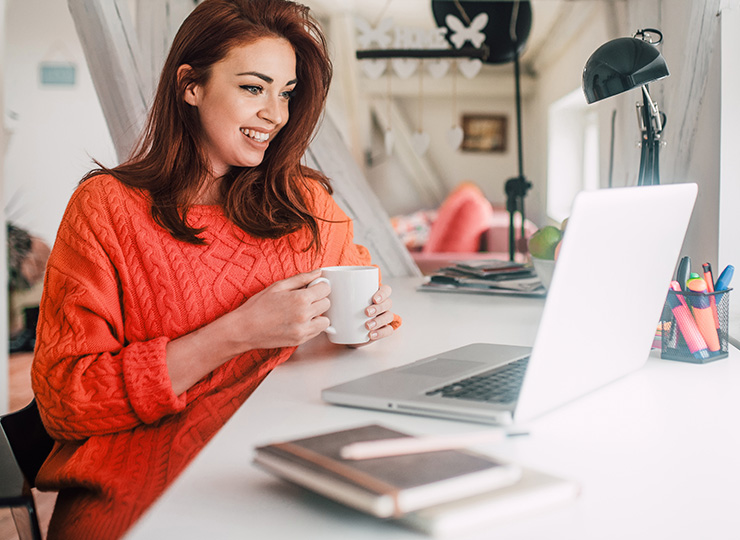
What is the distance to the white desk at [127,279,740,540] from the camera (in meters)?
0.48

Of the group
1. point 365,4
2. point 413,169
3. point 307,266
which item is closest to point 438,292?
point 307,266

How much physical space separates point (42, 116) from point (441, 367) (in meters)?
4.03

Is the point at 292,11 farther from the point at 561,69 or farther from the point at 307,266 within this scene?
the point at 561,69

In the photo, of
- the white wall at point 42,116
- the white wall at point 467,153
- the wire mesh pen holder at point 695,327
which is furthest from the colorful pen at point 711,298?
the white wall at point 467,153

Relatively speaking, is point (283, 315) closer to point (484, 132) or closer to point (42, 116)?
point (42, 116)

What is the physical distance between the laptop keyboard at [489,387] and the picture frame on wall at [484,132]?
7.02m

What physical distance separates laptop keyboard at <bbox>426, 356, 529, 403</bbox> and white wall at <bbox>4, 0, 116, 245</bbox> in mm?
3826

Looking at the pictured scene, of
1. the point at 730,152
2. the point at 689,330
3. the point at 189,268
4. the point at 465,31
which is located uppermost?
the point at 465,31

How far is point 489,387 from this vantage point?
0.76m

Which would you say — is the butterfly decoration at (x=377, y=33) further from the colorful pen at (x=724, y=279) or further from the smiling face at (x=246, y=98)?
the colorful pen at (x=724, y=279)

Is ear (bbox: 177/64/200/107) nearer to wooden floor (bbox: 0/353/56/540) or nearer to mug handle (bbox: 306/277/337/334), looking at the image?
mug handle (bbox: 306/277/337/334)

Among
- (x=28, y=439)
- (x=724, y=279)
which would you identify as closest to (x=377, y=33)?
(x=724, y=279)

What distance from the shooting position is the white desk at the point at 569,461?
48 centimetres

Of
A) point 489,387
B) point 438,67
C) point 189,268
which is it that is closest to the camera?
point 489,387
